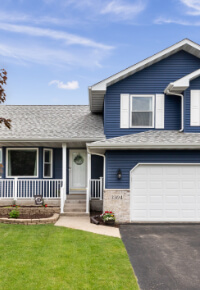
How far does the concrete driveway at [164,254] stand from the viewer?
4758 mm

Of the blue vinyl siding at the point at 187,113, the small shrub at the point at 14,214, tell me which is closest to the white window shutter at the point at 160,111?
the blue vinyl siding at the point at 187,113

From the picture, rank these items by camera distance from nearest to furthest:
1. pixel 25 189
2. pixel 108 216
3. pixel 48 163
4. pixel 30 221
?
1. pixel 108 216
2. pixel 30 221
3. pixel 25 189
4. pixel 48 163

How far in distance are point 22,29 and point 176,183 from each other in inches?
829

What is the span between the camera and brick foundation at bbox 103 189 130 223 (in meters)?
9.38

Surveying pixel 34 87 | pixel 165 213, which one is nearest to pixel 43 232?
pixel 165 213

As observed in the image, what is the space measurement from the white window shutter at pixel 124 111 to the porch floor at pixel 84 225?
4.28m

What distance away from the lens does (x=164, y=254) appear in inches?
243

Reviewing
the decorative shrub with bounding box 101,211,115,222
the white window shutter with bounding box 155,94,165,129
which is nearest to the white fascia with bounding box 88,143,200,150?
the white window shutter with bounding box 155,94,165,129

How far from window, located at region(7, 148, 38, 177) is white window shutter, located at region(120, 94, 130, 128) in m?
4.67

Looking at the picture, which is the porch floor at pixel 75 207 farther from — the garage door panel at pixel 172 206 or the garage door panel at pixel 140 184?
the garage door panel at pixel 172 206

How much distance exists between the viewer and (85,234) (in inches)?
304

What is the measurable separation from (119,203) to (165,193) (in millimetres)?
1868

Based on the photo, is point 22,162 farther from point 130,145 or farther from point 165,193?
point 165,193

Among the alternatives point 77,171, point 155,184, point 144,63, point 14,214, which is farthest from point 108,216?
point 144,63
